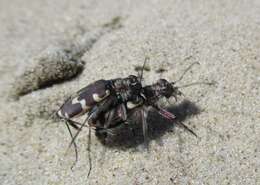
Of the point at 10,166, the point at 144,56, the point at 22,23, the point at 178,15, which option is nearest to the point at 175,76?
the point at 144,56

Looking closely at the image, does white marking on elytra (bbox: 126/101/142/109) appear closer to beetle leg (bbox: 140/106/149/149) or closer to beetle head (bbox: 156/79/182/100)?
→ beetle leg (bbox: 140/106/149/149)

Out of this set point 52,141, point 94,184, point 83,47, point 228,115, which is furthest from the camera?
point 83,47

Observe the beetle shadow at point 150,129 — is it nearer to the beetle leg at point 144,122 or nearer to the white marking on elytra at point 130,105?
the beetle leg at point 144,122

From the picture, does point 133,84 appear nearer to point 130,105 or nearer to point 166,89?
point 130,105

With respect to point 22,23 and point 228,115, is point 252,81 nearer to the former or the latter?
point 228,115

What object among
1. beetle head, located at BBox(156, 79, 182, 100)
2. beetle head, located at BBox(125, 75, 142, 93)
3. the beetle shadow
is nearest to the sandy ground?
the beetle shadow

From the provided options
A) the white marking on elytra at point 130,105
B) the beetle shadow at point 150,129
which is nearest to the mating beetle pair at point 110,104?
the white marking on elytra at point 130,105

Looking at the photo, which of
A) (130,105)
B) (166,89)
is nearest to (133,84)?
(130,105)
